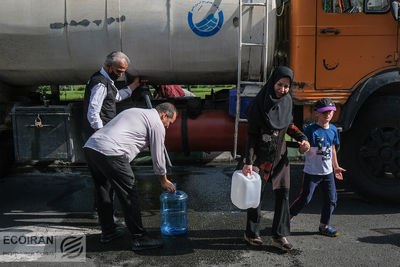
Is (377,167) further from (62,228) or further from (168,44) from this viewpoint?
(62,228)

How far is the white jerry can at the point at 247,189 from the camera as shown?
3.47m

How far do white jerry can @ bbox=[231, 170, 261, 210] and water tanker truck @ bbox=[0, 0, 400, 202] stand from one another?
144cm

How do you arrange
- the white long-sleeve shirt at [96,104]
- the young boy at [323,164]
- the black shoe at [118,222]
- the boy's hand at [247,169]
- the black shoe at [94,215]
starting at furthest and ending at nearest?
the black shoe at [94,215] < the black shoe at [118,222] < the white long-sleeve shirt at [96,104] < the young boy at [323,164] < the boy's hand at [247,169]

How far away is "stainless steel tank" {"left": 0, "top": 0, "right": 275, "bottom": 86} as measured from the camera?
4.70m

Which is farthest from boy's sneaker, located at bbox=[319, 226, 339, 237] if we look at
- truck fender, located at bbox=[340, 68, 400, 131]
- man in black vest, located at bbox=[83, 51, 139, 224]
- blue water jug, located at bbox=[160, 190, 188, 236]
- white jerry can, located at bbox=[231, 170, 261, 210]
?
man in black vest, located at bbox=[83, 51, 139, 224]

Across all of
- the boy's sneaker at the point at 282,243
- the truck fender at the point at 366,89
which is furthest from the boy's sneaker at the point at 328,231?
the truck fender at the point at 366,89

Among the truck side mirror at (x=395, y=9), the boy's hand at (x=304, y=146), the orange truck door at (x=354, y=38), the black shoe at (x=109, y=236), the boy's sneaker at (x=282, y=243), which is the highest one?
the truck side mirror at (x=395, y=9)

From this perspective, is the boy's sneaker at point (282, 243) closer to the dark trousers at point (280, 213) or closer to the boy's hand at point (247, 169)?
the dark trousers at point (280, 213)

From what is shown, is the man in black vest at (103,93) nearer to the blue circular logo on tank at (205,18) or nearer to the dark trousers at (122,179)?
the dark trousers at (122,179)

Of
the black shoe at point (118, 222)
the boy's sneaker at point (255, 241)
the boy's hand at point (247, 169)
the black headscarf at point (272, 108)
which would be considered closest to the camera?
the black headscarf at point (272, 108)

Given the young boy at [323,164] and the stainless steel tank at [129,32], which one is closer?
the young boy at [323,164]

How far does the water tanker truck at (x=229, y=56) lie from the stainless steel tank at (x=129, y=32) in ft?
0.04

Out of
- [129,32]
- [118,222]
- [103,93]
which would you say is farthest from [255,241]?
[129,32]

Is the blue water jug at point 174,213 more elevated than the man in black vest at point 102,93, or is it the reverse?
the man in black vest at point 102,93
